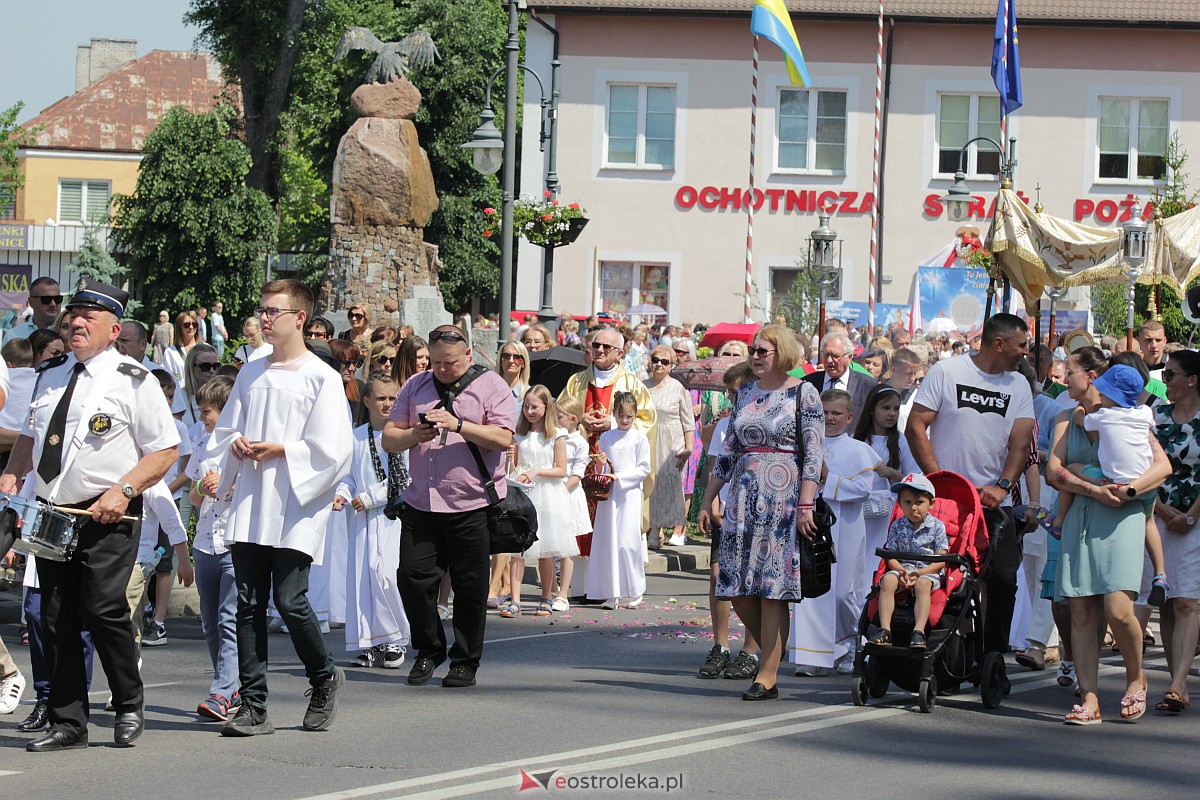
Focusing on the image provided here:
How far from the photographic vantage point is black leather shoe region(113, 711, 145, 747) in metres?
7.72

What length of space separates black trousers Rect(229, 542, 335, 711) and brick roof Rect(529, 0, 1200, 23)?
30.3 meters

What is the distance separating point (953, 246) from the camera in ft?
111

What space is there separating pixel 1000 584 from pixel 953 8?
29.4m

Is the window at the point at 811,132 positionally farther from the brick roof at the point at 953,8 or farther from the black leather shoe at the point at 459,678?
the black leather shoe at the point at 459,678

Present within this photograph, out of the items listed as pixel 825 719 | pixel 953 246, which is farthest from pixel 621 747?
pixel 953 246

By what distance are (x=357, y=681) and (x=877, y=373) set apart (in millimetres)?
6155

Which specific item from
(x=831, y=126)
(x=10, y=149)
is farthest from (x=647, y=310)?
(x=10, y=149)

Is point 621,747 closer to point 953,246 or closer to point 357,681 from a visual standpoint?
point 357,681

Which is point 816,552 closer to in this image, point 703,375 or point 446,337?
point 446,337

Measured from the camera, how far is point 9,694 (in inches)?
339

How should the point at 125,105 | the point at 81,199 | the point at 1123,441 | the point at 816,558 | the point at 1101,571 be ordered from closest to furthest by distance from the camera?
the point at 1101,571 → the point at 1123,441 → the point at 816,558 → the point at 81,199 → the point at 125,105

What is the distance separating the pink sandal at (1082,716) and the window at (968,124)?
1173 inches

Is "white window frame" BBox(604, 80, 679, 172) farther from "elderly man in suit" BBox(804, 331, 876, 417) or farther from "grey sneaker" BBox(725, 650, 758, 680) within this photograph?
"grey sneaker" BBox(725, 650, 758, 680)

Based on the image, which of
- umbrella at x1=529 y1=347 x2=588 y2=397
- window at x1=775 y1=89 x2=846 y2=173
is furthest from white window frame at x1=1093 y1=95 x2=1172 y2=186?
umbrella at x1=529 y1=347 x2=588 y2=397
